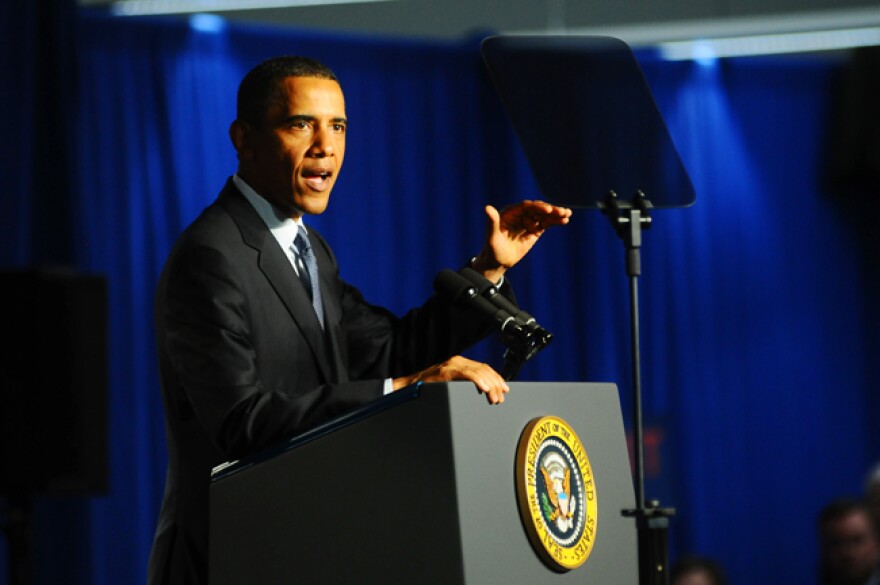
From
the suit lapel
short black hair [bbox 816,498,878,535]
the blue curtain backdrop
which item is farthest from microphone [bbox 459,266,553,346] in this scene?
short black hair [bbox 816,498,878,535]

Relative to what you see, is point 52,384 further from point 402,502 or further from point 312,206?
point 402,502

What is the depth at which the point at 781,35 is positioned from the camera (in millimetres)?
6238

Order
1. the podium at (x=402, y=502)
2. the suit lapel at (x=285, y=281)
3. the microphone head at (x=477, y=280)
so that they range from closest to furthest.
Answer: the podium at (x=402, y=502), the microphone head at (x=477, y=280), the suit lapel at (x=285, y=281)

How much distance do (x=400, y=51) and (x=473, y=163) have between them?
61 cm

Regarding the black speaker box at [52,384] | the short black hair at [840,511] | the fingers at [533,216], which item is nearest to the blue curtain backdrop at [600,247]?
the short black hair at [840,511]

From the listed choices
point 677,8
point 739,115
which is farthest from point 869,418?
point 677,8

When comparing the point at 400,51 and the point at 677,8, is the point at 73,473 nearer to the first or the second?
the point at 400,51

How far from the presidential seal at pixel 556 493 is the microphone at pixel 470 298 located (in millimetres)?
151

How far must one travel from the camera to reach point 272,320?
216 centimetres

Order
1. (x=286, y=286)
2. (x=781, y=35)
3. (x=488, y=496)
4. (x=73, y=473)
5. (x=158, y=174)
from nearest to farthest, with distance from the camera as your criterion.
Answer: (x=488, y=496)
(x=286, y=286)
(x=73, y=473)
(x=158, y=174)
(x=781, y=35)

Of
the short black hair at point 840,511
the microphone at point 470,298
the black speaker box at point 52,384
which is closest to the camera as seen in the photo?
the microphone at point 470,298

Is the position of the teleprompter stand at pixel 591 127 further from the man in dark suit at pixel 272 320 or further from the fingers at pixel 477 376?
the fingers at pixel 477 376

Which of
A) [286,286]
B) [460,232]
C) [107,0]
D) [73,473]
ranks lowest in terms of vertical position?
[73,473]

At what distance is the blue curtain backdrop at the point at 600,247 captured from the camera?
5.11 m
